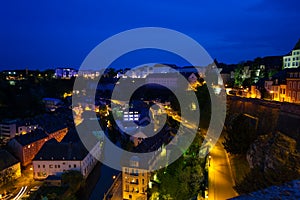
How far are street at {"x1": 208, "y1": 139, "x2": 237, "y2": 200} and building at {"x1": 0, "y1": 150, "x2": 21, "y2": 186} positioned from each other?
10103 millimetres

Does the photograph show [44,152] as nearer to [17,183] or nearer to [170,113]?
Answer: [17,183]

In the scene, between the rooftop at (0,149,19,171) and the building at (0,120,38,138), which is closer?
the rooftop at (0,149,19,171)

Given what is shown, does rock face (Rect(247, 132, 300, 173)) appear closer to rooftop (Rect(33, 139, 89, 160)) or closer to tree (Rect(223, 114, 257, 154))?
tree (Rect(223, 114, 257, 154))

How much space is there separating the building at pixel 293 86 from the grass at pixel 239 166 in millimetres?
5049

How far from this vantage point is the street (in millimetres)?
8307

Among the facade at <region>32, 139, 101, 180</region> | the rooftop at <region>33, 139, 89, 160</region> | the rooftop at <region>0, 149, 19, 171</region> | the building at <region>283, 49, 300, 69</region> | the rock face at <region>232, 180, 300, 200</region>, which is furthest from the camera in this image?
the building at <region>283, 49, 300, 69</region>

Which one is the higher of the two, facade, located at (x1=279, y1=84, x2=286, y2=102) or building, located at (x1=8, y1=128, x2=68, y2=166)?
facade, located at (x1=279, y1=84, x2=286, y2=102)

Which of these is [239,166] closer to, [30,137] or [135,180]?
[135,180]

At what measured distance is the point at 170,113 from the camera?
25609mm

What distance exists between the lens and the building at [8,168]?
1247 centimetres

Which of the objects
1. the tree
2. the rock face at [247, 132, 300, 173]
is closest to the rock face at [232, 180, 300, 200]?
the rock face at [247, 132, 300, 173]

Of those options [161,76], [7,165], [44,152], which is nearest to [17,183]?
[7,165]

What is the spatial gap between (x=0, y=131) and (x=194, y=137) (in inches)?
649

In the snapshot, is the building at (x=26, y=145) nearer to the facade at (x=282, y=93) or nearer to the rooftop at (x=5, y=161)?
the rooftop at (x=5, y=161)
